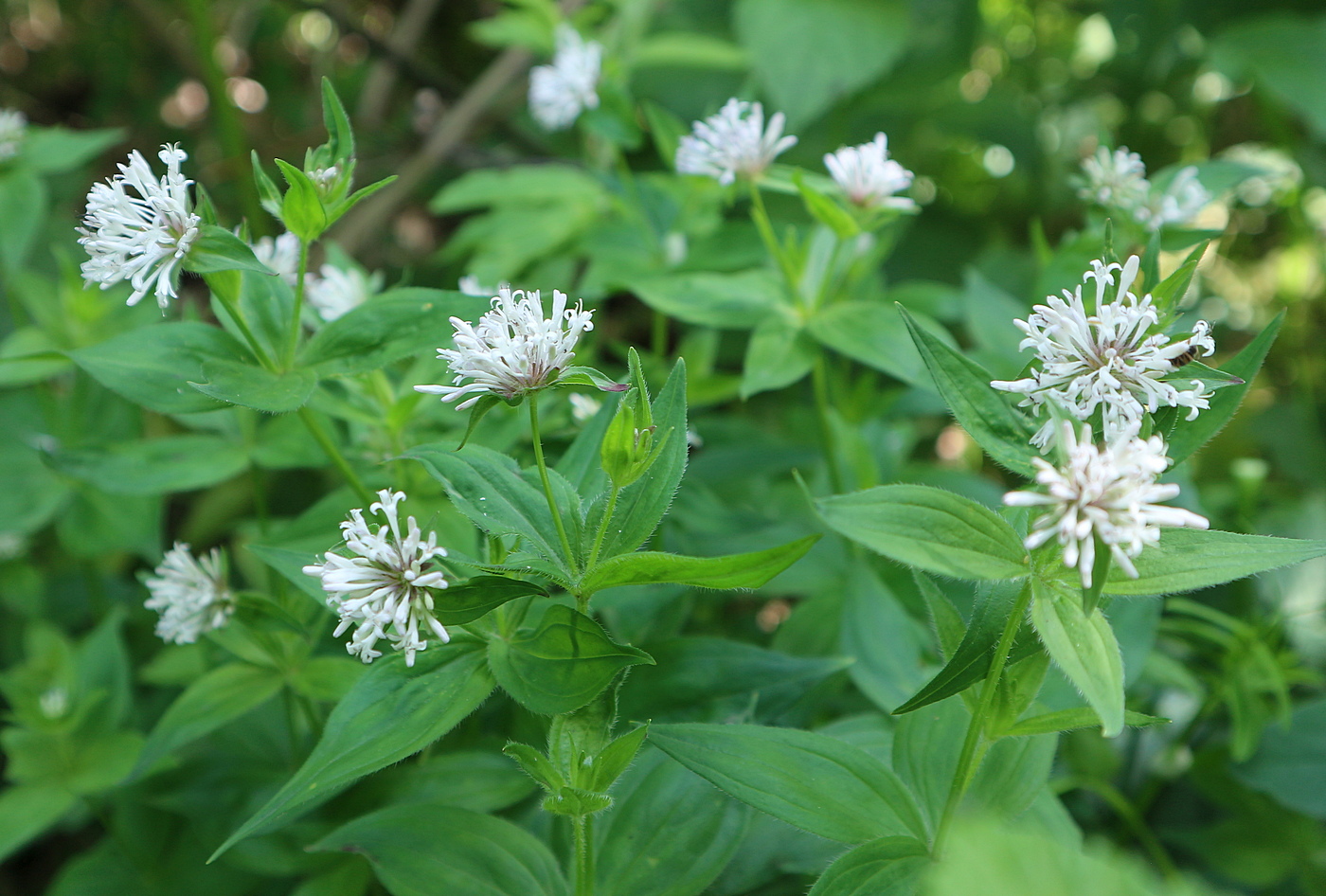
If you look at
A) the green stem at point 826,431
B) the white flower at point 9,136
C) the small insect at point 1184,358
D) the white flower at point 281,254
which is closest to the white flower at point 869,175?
the green stem at point 826,431

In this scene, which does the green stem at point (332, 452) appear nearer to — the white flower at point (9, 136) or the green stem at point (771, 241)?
the green stem at point (771, 241)

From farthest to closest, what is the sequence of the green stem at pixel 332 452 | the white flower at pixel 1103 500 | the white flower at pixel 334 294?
the white flower at pixel 334 294 < the green stem at pixel 332 452 < the white flower at pixel 1103 500

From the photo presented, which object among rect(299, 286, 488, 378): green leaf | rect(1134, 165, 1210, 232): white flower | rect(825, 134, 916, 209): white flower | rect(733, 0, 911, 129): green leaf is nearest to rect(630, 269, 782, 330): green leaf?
rect(825, 134, 916, 209): white flower

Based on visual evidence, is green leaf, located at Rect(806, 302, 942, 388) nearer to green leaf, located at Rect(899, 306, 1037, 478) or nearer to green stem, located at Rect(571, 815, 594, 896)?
green leaf, located at Rect(899, 306, 1037, 478)

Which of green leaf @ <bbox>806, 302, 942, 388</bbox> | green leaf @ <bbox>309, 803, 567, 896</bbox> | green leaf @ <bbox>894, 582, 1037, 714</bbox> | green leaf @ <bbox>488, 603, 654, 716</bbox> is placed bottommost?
green leaf @ <bbox>309, 803, 567, 896</bbox>

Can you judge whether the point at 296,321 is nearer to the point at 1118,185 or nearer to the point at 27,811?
the point at 27,811

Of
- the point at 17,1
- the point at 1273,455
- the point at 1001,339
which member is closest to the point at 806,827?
the point at 1001,339

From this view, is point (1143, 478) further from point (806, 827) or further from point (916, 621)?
point (916, 621)
